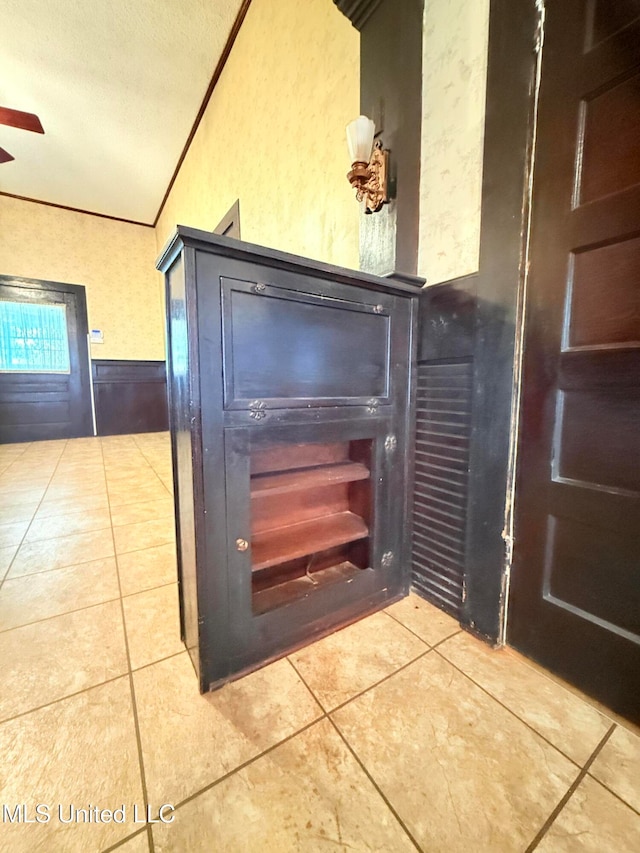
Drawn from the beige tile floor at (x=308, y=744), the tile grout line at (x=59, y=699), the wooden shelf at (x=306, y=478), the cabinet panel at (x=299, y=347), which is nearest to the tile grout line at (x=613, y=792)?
the beige tile floor at (x=308, y=744)

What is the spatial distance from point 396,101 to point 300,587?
68.7 inches

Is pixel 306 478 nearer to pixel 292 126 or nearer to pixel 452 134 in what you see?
pixel 452 134

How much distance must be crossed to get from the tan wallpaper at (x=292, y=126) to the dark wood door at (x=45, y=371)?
3398 millimetres

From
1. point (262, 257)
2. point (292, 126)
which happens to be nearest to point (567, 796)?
point (262, 257)

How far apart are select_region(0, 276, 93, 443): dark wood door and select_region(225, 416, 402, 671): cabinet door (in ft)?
16.6

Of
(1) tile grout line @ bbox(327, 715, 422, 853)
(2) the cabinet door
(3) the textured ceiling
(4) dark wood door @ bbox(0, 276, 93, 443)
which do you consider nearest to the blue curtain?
(4) dark wood door @ bbox(0, 276, 93, 443)

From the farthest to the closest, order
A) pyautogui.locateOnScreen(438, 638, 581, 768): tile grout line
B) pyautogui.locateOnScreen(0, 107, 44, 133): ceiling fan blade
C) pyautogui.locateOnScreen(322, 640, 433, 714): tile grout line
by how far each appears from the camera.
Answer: pyautogui.locateOnScreen(0, 107, 44, 133): ceiling fan blade, pyautogui.locateOnScreen(322, 640, 433, 714): tile grout line, pyautogui.locateOnScreen(438, 638, 581, 768): tile grout line

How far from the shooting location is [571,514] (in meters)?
0.92

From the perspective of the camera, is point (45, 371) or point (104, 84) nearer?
point (104, 84)

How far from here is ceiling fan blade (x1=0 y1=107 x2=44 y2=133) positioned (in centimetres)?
266

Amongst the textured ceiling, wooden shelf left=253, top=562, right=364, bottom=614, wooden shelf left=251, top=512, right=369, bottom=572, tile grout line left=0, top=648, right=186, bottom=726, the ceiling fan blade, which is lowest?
tile grout line left=0, top=648, right=186, bottom=726

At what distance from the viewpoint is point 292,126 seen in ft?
6.13

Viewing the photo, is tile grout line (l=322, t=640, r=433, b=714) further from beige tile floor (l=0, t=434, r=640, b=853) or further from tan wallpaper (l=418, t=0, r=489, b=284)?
tan wallpaper (l=418, t=0, r=489, b=284)

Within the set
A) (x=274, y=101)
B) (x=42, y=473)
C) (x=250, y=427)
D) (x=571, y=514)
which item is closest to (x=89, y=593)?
(x=250, y=427)
